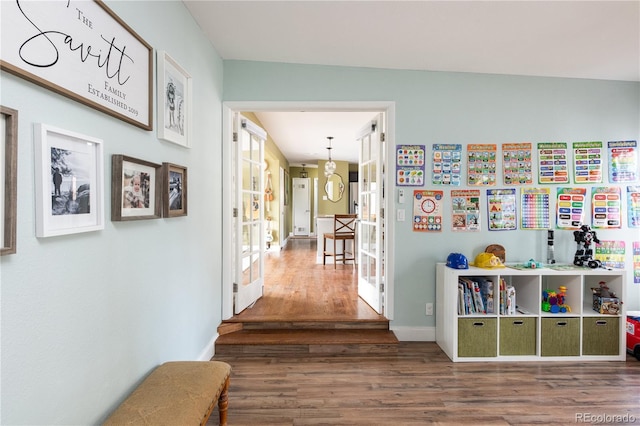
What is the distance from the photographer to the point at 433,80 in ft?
10.4

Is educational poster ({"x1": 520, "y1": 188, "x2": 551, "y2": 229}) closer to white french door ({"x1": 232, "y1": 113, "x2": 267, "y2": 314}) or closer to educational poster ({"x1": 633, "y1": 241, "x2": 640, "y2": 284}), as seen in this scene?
educational poster ({"x1": 633, "y1": 241, "x2": 640, "y2": 284})

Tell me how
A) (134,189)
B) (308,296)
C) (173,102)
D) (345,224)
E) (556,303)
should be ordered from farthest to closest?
(345,224) → (308,296) → (556,303) → (173,102) → (134,189)

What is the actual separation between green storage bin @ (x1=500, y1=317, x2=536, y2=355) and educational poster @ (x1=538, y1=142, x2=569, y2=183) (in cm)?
131

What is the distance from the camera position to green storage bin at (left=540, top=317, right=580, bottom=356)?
112 inches

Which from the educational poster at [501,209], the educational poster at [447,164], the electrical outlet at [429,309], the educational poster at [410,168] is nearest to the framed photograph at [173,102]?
the educational poster at [410,168]

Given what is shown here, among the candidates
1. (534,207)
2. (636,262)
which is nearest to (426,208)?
(534,207)

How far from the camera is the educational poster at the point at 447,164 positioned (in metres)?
3.16

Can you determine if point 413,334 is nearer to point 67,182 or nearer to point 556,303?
point 556,303

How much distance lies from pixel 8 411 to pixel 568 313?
3.55 metres

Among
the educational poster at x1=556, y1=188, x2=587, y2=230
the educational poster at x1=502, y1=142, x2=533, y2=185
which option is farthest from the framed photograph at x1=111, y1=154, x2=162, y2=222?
the educational poster at x1=556, y1=188, x2=587, y2=230

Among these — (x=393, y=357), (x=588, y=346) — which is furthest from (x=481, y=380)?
(x=588, y=346)

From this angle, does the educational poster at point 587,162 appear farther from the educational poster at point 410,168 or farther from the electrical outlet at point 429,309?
the electrical outlet at point 429,309

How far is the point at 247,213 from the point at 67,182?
7.67 ft

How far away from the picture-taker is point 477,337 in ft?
9.32
